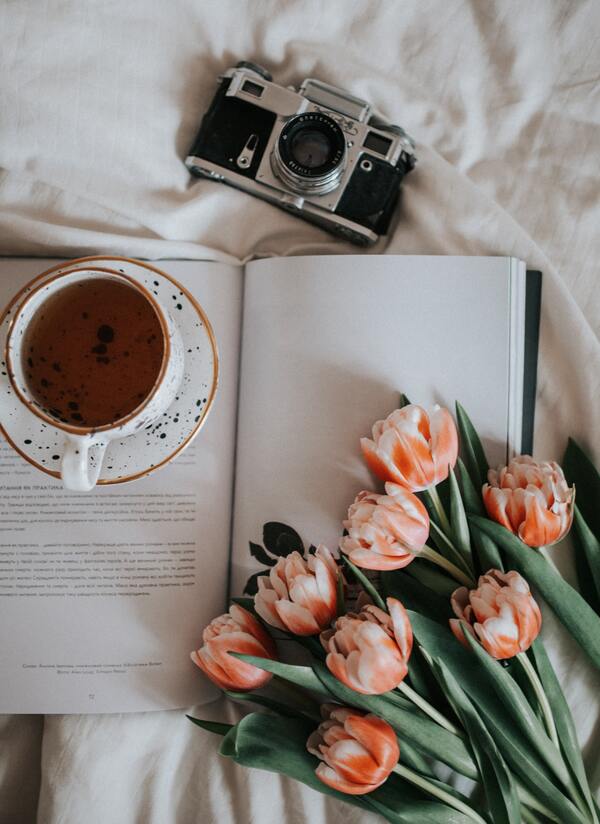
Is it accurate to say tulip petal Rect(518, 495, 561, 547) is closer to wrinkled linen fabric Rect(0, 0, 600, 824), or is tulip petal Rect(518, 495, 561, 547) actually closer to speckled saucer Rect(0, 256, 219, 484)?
wrinkled linen fabric Rect(0, 0, 600, 824)

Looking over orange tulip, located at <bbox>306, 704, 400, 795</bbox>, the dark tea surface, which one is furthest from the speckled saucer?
orange tulip, located at <bbox>306, 704, 400, 795</bbox>

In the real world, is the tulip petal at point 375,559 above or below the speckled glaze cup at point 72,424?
below

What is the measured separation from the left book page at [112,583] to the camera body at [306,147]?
21 cm

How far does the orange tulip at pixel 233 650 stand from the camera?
0.45m

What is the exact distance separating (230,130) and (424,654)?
48cm

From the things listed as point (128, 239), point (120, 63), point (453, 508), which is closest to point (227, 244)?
point (128, 239)

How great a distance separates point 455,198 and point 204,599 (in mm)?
426

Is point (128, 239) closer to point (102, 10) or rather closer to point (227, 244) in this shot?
point (227, 244)

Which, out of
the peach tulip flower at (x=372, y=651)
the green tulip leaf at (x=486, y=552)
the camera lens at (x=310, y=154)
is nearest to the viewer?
the peach tulip flower at (x=372, y=651)

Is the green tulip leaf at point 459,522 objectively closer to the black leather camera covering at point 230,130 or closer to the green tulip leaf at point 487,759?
the green tulip leaf at point 487,759

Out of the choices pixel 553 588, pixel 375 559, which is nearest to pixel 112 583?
pixel 375 559

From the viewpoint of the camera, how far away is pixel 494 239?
586 mm

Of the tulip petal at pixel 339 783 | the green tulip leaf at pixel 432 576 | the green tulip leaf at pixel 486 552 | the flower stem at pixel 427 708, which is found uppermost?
the green tulip leaf at pixel 486 552

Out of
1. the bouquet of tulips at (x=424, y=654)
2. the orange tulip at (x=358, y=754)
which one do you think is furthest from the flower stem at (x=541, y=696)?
the orange tulip at (x=358, y=754)
